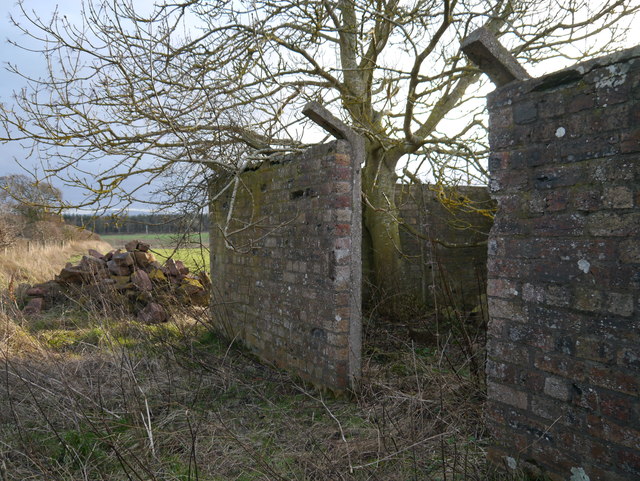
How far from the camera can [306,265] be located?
15.1ft

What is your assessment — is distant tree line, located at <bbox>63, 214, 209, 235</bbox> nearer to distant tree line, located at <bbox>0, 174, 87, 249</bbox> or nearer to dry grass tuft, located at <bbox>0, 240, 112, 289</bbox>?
distant tree line, located at <bbox>0, 174, 87, 249</bbox>

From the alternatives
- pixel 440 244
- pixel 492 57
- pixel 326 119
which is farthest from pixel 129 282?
pixel 492 57

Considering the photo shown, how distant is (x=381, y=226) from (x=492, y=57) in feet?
17.9

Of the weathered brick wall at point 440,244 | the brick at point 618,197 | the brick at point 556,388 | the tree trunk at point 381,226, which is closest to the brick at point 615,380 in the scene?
the brick at point 556,388

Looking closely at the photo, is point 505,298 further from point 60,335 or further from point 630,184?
point 60,335

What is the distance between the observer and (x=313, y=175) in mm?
4508

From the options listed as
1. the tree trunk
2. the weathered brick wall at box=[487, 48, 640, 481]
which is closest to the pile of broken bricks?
the tree trunk

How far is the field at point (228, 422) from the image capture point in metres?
2.90

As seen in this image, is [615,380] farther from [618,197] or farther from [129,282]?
[129,282]

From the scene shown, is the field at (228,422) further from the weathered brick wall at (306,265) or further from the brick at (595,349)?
the brick at (595,349)

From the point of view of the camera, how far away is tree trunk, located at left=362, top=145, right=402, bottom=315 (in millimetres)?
7770

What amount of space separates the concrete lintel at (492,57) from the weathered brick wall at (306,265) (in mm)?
1710

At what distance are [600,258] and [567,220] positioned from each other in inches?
10.1

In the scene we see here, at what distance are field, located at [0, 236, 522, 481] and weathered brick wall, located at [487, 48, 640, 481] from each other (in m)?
0.51
